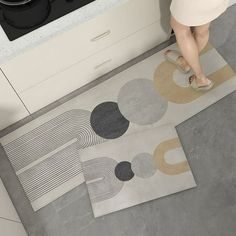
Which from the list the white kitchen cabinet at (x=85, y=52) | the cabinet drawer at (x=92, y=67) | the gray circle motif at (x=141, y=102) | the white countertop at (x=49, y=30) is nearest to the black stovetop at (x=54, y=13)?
the white countertop at (x=49, y=30)

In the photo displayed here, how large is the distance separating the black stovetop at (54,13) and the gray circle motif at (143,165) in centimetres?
84

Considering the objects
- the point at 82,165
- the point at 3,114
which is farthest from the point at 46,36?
the point at 82,165

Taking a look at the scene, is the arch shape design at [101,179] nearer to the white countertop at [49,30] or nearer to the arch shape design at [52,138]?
the arch shape design at [52,138]

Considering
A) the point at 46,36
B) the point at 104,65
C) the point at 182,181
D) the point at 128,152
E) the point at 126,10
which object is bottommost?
the point at 182,181

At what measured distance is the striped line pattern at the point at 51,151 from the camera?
1.67 m

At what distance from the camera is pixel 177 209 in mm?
1606

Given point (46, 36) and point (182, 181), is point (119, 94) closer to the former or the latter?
point (182, 181)

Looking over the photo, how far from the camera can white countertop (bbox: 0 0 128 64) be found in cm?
105

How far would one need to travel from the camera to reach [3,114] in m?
1.60

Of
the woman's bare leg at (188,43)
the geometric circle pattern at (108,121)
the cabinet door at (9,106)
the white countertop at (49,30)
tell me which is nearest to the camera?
the white countertop at (49,30)

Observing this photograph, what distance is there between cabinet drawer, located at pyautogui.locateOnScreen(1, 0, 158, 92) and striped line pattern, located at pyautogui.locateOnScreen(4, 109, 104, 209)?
338mm

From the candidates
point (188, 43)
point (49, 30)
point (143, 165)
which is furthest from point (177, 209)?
point (49, 30)

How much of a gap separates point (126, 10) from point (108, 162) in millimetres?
724

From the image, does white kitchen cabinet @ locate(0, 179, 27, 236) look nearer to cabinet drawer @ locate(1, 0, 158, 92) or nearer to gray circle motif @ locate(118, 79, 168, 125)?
cabinet drawer @ locate(1, 0, 158, 92)
